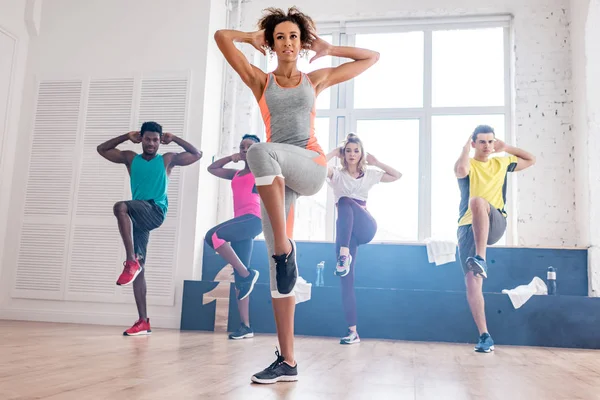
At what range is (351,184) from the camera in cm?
411

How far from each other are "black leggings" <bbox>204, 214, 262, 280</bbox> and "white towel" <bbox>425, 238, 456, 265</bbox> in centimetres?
164

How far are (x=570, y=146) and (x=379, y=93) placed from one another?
190 centimetres

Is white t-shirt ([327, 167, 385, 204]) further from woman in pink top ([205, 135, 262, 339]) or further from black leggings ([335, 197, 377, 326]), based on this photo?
woman in pink top ([205, 135, 262, 339])

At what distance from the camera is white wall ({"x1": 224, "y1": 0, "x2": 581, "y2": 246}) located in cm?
496

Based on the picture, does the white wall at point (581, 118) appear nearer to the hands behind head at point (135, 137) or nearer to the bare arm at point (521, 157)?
the bare arm at point (521, 157)

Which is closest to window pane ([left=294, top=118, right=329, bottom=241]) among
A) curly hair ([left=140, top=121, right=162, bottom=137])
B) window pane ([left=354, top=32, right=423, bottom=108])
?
window pane ([left=354, top=32, right=423, bottom=108])

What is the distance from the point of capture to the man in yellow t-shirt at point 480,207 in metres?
3.48

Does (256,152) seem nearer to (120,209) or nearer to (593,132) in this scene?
(120,209)

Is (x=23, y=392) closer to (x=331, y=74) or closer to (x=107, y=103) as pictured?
(x=331, y=74)

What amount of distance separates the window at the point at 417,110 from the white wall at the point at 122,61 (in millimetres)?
1062

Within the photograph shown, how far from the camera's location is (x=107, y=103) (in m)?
5.00

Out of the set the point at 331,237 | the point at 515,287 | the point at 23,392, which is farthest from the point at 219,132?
the point at 23,392

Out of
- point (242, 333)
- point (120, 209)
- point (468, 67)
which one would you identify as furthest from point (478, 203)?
point (468, 67)

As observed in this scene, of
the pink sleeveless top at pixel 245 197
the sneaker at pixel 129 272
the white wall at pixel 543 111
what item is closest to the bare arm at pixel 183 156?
the pink sleeveless top at pixel 245 197
